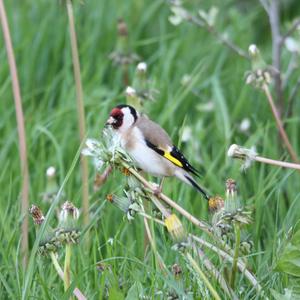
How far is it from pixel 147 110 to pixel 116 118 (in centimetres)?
91

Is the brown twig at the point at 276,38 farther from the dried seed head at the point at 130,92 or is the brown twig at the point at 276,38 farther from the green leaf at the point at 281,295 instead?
the green leaf at the point at 281,295

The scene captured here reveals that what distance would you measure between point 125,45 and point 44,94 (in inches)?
23.0

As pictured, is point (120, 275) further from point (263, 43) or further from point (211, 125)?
point (263, 43)

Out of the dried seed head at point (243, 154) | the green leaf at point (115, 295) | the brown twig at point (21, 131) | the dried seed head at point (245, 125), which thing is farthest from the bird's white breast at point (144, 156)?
the dried seed head at point (245, 125)

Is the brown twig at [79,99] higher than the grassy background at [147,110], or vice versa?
the brown twig at [79,99]

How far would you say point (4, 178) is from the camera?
4.24m

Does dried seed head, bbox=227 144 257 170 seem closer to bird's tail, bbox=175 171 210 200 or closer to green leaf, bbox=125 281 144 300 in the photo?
green leaf, bbox=125 281 144 300

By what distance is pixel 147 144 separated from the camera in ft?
11.2

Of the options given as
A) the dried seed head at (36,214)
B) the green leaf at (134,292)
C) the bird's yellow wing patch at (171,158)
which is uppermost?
the dried seed head at (36,214)

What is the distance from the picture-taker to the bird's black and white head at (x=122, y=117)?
3.38 meters

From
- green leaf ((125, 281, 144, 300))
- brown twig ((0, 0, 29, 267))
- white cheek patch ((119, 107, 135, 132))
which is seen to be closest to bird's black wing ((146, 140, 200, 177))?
white cheek patch ((119, 107, 135, 132))

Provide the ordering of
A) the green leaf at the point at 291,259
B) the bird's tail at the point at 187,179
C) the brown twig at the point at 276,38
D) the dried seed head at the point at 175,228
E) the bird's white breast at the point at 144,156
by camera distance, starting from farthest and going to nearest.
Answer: the brown twig at the point at 276,38
the bird's tail at the point at 187,179
the bird's white breast at the point at 144,156
the green leaf at the point at 291,259
the dried seed head at the point at 175,228

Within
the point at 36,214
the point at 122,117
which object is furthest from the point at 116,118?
the point at 36,214

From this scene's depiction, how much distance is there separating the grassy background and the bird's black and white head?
1.03ft
